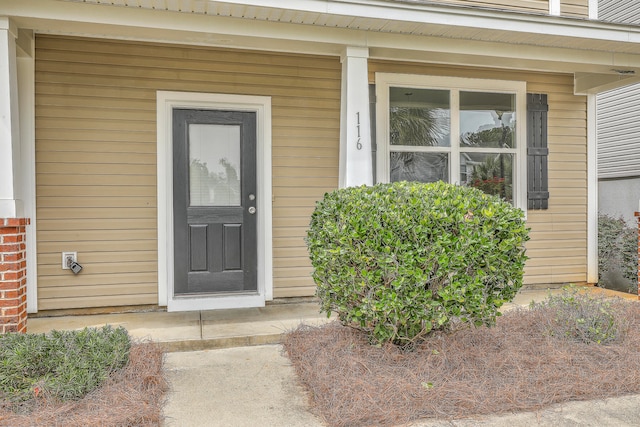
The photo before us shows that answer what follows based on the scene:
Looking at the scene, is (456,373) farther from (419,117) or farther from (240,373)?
(419,117)

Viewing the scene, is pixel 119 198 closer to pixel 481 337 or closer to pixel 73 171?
pixel 73 171

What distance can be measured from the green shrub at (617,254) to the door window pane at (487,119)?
185 cm

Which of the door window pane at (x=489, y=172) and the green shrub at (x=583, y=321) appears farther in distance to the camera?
the door window pane at (x=489, y=172)

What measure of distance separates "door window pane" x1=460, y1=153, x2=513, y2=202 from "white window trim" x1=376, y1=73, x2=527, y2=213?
7 centimetres

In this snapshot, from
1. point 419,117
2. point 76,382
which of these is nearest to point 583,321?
point 419,117

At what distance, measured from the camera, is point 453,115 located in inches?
196

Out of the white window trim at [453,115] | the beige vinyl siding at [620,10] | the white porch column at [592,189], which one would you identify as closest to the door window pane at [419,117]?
the white window trim at [453,115]

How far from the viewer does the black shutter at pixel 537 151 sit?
5148mm

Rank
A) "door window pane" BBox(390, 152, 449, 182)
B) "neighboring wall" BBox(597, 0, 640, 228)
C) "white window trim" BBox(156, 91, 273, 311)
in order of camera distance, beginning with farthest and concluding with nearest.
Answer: "neighboring wall" BBox(597, 0, 640, 228)
"door window pane" BBox(390, 152, 449, 182)
"white window trim" BBox(156, 91, 273, 311)

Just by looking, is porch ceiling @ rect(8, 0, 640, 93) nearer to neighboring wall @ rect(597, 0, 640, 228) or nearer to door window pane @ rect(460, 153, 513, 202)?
door window pane @ rect(460, 153, 513, 202)

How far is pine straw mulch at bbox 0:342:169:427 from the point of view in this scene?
2186 millimetres

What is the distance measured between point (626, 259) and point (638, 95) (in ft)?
10.4

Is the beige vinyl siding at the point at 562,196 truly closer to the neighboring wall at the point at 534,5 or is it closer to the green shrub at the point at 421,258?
the neighboring wall at the point at 534,5

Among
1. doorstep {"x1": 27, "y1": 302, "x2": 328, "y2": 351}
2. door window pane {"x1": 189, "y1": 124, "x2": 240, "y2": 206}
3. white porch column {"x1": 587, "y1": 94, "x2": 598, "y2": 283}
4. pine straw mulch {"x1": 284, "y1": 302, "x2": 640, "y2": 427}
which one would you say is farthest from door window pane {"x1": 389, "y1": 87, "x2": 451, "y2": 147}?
pine straw mulch {"x1": 284, "y1": 302, "x2": 640, "y2": 427}
